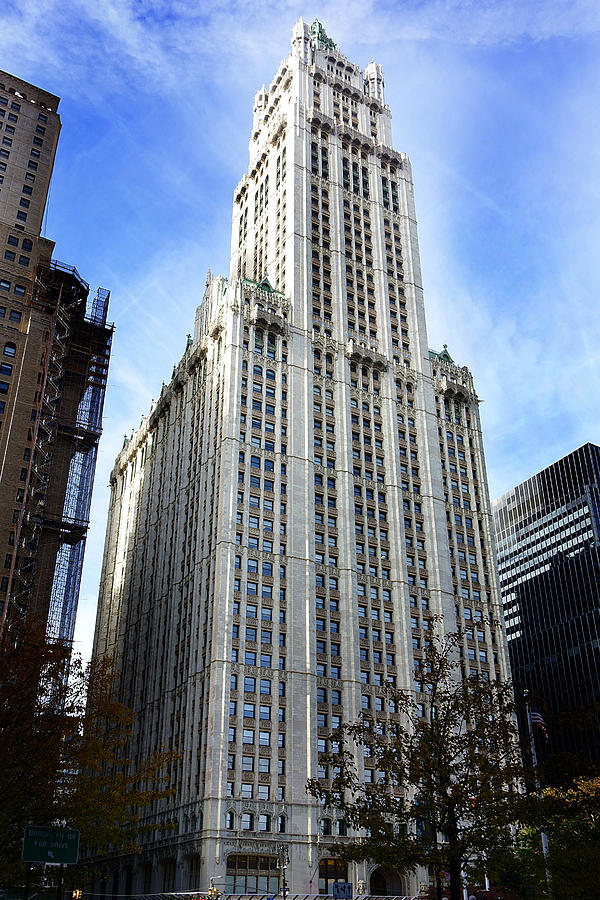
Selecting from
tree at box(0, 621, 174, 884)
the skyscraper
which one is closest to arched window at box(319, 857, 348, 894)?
the skyscraper

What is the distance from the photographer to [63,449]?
111m

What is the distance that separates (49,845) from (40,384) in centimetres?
7344

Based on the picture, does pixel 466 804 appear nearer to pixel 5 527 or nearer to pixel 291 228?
pixel 5 527

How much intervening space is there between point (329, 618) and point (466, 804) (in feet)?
173

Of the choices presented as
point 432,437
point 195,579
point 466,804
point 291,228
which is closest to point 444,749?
point 466,804

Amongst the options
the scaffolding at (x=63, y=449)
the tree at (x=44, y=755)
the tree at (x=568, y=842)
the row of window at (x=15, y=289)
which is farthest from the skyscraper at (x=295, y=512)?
the tree at (x=568, y=842)

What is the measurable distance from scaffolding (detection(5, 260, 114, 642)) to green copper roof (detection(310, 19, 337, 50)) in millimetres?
60187

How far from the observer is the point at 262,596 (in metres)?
84.9

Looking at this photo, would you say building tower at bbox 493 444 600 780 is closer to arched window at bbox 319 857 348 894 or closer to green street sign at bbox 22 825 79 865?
arched window at bbox 319 857 348 894

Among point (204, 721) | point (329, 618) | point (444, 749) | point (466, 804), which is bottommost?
point (466, 804)

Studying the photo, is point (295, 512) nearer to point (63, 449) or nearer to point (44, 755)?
point (63, 449)

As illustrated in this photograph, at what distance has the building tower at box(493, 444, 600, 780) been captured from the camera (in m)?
149

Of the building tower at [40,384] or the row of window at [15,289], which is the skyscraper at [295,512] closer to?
the building tower at [40,384]

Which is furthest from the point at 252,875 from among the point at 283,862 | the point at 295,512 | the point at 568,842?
the point at 568,842
